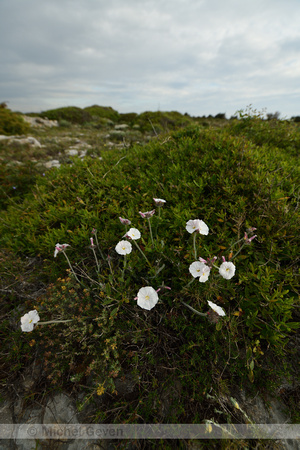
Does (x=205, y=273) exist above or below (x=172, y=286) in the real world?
above

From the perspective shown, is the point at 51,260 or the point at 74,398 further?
the point at 51,260

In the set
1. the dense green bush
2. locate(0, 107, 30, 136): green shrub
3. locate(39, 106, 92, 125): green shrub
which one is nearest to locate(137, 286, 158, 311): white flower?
the dense green bush

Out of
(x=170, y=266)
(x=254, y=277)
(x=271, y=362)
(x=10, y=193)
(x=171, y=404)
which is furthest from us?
(x=10, y=193)

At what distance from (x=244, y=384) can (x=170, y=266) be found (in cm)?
131

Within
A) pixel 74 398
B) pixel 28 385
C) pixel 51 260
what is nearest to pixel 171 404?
pixel 74 398

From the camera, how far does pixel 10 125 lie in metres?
13.4

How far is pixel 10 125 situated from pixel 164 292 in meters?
15.7

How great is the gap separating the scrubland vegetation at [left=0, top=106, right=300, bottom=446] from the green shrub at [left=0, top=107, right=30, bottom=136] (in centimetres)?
1273

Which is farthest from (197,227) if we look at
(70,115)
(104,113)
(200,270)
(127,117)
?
(104,113)

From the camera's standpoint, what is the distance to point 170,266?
2588 mm

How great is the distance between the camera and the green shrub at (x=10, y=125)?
13.2 meters

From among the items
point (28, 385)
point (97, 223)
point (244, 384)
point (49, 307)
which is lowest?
point (28, 385)

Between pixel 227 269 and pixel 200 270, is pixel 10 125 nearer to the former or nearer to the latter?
pixel 200 270

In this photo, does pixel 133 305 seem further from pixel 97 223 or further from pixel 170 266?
pixel 97 223
